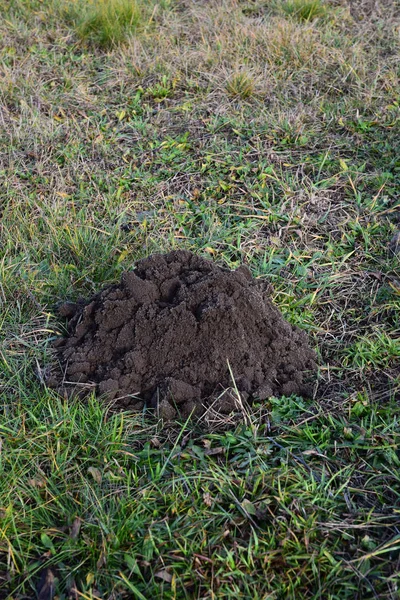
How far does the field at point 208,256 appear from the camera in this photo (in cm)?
217

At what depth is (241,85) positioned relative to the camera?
14.9 ft

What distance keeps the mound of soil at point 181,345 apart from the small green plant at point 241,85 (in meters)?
2.11

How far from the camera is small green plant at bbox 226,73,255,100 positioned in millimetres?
4543

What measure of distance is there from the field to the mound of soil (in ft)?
0.34

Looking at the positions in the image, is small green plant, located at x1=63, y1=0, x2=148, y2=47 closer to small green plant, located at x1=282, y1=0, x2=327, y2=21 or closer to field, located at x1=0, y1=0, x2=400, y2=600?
field, located at x1=0, y1=0, x2=400, y2=600

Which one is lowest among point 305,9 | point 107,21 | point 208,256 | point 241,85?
point 208,256

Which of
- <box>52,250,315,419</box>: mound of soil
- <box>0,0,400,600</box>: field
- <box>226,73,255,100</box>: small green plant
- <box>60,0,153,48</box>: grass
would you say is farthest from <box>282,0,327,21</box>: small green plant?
<box>52,250,315,419</box>: mound of soil

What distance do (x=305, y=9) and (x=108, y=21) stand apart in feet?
5.53

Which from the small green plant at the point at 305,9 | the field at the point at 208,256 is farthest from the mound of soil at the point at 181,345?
the small green plant at the point at 305,9

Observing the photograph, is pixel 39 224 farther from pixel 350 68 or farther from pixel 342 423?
pixel 350 68

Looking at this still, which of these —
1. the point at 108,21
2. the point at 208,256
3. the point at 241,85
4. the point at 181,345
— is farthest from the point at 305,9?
the point at 181,345

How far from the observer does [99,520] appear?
221 cm

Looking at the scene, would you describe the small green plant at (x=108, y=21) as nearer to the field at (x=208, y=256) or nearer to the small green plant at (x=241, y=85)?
the field at (x=208, y=256)

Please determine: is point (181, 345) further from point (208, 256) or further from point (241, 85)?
point (241, 85)
